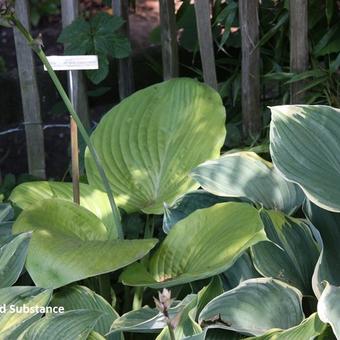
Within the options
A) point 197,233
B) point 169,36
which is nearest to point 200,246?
point 197,233

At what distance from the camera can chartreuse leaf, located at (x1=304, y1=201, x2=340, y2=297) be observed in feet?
4.61

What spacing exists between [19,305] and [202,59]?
2.70 feet

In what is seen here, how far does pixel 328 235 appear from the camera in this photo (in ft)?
4.77

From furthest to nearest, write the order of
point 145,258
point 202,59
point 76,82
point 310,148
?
point 76,82, point 202,59, point 145,258, point 310,148

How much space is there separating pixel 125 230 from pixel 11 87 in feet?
4.28

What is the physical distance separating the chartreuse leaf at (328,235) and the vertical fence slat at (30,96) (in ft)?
2.96

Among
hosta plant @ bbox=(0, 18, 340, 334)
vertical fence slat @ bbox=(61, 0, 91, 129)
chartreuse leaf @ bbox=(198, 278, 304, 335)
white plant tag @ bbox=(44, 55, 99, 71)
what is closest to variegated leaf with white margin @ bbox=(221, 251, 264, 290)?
hosta plant @ bbox=(0, 18, 340, 334)

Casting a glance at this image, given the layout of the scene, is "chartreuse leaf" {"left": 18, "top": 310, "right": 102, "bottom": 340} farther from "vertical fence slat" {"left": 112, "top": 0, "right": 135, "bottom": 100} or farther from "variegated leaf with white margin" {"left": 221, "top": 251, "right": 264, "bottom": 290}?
"vertical fence slat" {"left": 112, "top": 0, "right": 135, "bottom": 100}

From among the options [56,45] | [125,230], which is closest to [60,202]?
[125,230]

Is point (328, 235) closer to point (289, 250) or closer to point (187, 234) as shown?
point (289, 250)

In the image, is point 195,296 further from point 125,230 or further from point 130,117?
point 130,117

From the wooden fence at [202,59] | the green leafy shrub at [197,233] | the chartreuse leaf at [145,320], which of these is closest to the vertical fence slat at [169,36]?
the wooden fence at [202,59]

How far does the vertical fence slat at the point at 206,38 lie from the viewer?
1.76 meters

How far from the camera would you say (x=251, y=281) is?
1.32m
